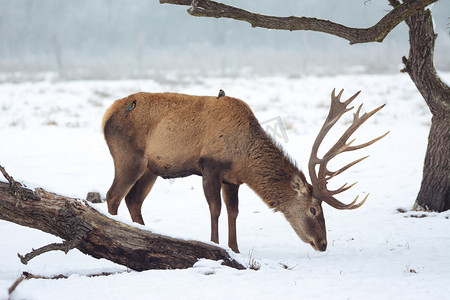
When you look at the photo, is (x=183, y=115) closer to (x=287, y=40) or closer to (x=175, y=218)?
(x=175, y=218)

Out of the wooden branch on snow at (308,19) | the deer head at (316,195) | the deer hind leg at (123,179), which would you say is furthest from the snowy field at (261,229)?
the wooden branch on snow at (308,19)

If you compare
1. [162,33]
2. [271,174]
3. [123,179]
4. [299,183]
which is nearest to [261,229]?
[271,174]

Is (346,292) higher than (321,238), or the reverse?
(321,238)

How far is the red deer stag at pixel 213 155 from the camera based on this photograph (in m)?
5.95

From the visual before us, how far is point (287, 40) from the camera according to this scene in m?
78.7

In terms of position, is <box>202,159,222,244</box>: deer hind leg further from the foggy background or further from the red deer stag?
the foggy background

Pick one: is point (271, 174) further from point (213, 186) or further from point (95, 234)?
point (95, 234)

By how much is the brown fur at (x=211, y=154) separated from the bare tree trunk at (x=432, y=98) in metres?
2.27

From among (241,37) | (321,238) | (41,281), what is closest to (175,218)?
(321,238)

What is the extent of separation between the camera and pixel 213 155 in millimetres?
6102

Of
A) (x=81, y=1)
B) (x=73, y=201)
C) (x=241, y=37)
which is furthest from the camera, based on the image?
(x=81, y=1)

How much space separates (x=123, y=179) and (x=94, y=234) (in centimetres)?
201

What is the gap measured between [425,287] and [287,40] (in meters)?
77.3

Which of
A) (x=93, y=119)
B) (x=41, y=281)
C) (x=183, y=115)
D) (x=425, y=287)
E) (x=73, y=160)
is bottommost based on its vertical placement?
(x=425, y=287)
